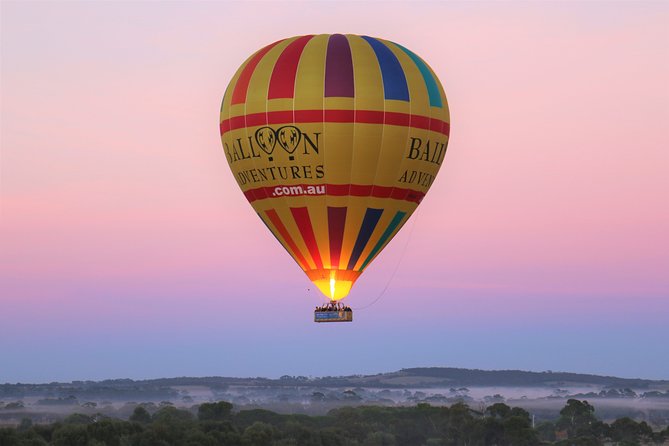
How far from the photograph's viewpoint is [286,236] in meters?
56.2

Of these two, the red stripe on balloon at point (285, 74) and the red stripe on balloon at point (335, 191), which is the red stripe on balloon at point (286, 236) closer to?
the red stripe on balloon at point (335, 191)

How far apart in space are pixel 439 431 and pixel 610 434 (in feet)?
51.3

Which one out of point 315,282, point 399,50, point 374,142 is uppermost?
point 399,50

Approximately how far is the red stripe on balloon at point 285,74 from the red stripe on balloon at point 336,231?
4840 mm

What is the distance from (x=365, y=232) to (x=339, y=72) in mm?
6485

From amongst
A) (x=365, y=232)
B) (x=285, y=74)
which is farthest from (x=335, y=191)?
(x=285, y=74)

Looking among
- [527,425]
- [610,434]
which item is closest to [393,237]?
[527,425]

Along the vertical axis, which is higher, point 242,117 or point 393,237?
point 242,117

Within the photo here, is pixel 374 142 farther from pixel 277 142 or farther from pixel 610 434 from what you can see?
pixel 610 434

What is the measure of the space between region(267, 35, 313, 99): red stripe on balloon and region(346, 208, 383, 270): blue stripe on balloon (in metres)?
5.74

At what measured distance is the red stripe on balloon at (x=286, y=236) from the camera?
55.9 meters

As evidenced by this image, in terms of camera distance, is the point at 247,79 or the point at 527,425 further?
the point at 527,425

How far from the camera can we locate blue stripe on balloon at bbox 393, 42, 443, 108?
5600 centimetres

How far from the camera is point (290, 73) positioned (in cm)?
5425
